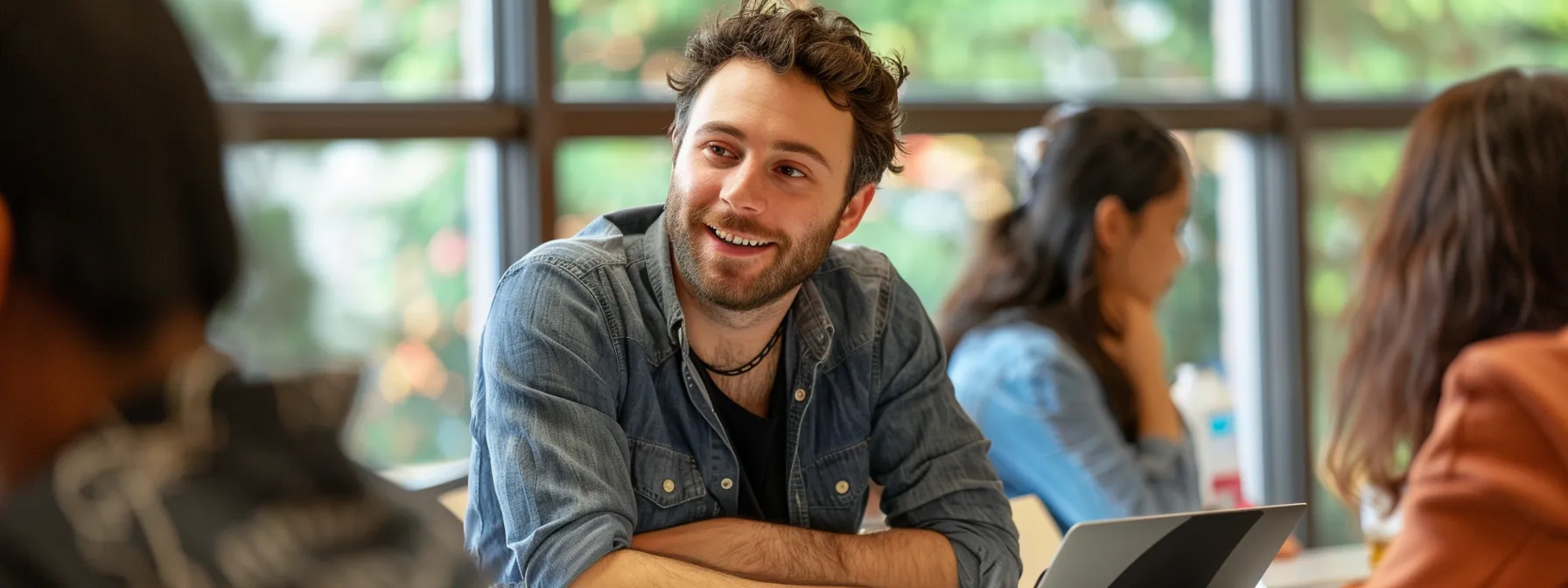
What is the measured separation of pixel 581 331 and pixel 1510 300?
4.19 ft

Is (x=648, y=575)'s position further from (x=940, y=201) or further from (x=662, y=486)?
(x=940, y=201)

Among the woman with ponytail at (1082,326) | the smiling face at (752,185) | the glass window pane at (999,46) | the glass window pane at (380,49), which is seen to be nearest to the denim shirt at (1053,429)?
the woman with ponytail at (1082,326)

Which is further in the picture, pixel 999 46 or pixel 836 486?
pixel 999 46

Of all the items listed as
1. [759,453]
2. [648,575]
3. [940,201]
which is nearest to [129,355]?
[648,575]

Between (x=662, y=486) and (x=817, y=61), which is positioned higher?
(x=817, y=61)

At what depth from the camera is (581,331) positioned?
1.71m

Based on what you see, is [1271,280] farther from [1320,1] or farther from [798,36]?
[798,36]

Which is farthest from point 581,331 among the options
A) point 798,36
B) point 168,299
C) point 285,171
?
point 168,299

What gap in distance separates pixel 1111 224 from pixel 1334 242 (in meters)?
1.70

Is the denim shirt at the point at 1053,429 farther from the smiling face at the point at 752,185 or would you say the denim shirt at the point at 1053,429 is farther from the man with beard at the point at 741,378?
the smiling face at the point at 752,185

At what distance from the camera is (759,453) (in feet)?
6.14

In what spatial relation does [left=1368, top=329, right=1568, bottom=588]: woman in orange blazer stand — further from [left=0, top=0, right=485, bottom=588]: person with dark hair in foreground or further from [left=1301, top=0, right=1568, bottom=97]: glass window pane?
[left=1301, top=0, right=1568, bottom=97]: glass window pane

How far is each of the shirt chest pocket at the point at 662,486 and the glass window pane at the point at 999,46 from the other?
1.43 m

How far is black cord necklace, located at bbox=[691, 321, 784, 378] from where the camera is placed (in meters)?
1.85
